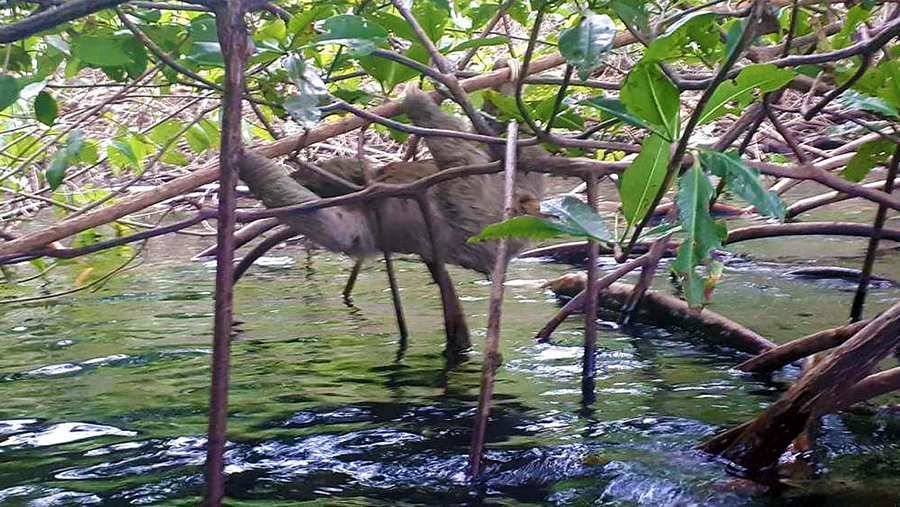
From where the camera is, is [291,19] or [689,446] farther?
[689,446]

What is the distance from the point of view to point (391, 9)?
391 centimetres

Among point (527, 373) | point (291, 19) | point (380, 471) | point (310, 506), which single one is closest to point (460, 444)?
point (380, 471)

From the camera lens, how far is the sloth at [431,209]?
3.92 meters

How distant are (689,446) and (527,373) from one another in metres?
→ 1.23

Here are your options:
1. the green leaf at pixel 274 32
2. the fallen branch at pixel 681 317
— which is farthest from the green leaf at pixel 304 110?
the fallen branch at pixel 681 317

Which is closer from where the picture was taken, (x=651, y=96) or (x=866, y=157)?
(x=651, y=96)

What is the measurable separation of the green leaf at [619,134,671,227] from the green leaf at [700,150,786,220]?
0.09 metres

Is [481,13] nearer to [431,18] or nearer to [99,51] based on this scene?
[431,18]

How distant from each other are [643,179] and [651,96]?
18 cm

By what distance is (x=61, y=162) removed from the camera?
3.03 meters

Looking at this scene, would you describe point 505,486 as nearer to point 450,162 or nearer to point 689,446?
point 689,446

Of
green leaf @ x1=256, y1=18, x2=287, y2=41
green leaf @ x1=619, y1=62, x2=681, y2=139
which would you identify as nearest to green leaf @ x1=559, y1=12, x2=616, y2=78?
green leaf @ x1=619, y1=62, x2=681, y2=139

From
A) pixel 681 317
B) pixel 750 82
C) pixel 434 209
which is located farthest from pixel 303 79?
pixel 681 317

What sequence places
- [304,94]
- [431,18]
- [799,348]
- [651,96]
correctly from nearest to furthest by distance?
[651,96], [304,94], [431,18], [799,348]
